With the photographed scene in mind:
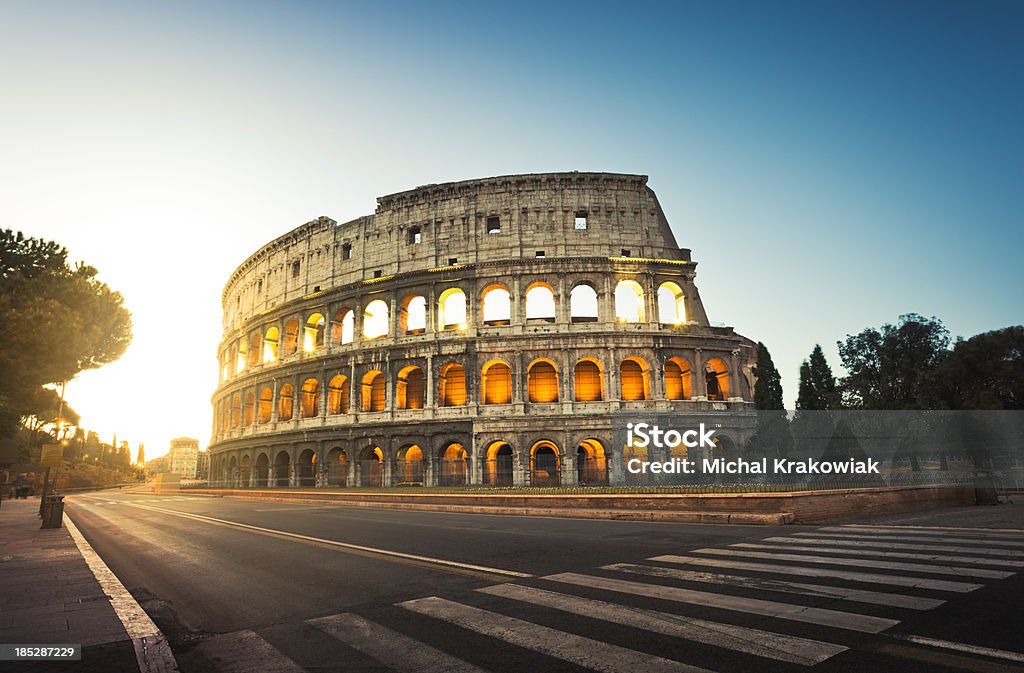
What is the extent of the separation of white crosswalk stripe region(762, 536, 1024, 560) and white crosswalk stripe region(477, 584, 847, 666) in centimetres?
526

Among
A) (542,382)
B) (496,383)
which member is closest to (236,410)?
(496,383)

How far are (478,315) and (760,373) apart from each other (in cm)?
1765

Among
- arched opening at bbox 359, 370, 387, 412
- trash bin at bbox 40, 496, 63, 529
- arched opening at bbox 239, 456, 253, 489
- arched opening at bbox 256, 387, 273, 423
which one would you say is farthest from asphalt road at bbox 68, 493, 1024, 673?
arched opening at bbox 239, 456, 253, 489

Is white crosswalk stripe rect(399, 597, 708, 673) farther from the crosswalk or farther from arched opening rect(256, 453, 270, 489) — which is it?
arched opening rect(256, 453, 270, 489)

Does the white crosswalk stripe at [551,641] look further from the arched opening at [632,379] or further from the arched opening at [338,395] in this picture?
the arched opening at [338,395]

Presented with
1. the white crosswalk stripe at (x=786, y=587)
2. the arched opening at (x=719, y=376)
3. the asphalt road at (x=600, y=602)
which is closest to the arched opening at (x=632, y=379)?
the arched opening at (x=719, y=376)

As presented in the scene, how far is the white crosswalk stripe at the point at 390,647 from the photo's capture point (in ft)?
11.6

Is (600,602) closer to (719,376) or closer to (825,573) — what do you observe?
(825,573)

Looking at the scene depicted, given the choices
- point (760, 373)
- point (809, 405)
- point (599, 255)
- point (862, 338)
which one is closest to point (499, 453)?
point (599, 255)

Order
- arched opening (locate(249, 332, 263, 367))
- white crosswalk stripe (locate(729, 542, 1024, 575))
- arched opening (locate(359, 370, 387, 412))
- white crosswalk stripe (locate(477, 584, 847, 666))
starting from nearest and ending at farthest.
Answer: white crosswalk stripe (locate(477, 584, 847, 666)) → white crosswalk stripe (locate(729, 542, 1024, 575)) → arched opening (locate(359, 370, 387, 412)) → arched opening (locate(249, 332, 263, 367))

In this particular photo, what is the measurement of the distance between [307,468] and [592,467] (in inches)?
782

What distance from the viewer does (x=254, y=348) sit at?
147 feet

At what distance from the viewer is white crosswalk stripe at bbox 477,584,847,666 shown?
3617 mm

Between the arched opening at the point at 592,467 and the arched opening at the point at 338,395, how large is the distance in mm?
15877
